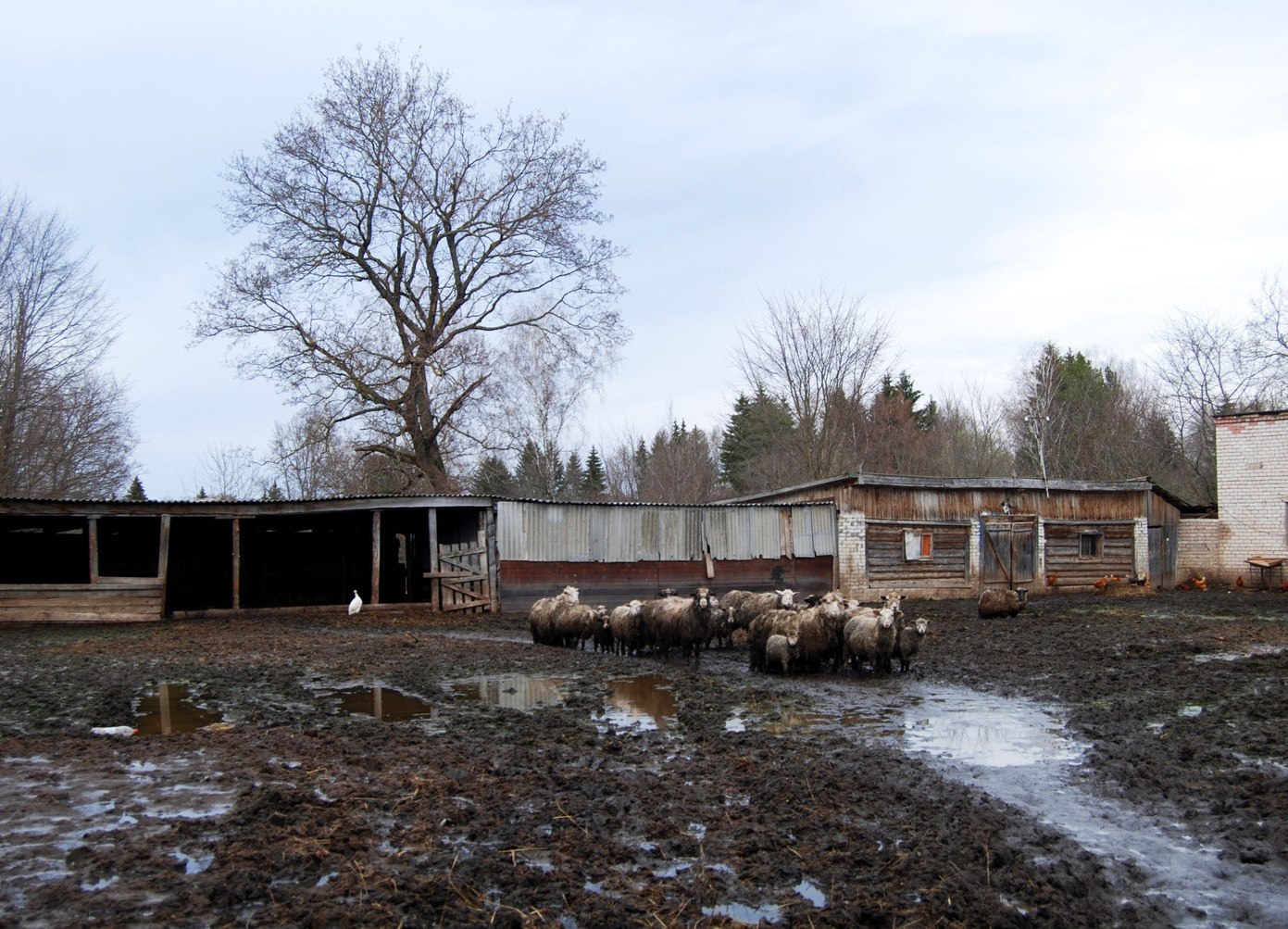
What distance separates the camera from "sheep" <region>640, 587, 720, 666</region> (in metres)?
13.9

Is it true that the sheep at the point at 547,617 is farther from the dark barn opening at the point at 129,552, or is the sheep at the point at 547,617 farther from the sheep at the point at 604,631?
the dark barn opening at the point at 129,552

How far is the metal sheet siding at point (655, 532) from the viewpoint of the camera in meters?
20.8

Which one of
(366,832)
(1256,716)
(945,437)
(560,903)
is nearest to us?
(560,903)

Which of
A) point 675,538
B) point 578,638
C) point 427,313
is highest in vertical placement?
point 427,313

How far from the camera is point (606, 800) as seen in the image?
19.7 ft

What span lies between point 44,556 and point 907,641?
2229 cm

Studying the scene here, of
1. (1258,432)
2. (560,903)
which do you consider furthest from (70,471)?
(1258,432)

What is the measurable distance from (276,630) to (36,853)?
1318 cm

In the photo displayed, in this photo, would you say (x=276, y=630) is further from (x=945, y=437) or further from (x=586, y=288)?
(x=945, y=437)

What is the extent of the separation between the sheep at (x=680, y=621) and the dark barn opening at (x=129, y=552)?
15.8m

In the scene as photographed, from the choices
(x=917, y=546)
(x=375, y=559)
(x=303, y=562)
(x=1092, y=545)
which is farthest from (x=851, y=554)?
(x=303, y=562)

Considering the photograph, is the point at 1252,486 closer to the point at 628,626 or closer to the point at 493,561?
the point at 628,626

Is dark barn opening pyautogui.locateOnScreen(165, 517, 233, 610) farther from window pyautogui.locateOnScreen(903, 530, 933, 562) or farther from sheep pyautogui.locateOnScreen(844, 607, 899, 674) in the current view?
window pyautogui.locateOnScreen(903, 530, 933, 562)

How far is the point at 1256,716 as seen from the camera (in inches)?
336
